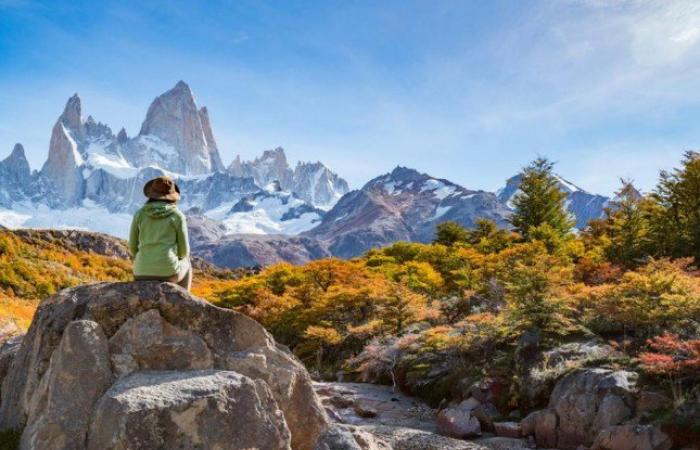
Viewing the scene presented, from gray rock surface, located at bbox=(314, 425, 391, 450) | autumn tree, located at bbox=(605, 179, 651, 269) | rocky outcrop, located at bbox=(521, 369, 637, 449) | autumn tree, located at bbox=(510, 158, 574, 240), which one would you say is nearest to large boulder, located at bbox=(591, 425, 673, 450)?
rocky outcrop, located at bbox=(521, 369, 637, 449)

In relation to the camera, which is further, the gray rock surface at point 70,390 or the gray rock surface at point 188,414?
the gray rock surface at point 70,390

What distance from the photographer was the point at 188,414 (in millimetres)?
5852

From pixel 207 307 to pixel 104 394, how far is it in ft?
5.53

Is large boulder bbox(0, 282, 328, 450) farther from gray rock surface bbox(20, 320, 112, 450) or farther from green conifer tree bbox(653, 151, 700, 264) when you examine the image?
green conifer tree bbox(653, 151, 700, 264)

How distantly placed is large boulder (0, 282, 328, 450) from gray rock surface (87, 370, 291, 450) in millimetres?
12

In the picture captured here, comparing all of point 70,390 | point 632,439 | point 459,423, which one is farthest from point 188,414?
point 459,423

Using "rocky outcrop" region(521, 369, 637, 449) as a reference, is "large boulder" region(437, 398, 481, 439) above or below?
below

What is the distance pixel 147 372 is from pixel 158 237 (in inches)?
69.8

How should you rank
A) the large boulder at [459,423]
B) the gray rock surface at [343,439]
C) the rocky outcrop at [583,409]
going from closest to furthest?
the gray rock surface at [343,439] → the rocky outcrop at [583,409] → the large boulder at [459,423]

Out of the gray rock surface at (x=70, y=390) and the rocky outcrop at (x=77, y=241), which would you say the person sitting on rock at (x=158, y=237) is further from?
the rocky outcrop at (x=77, y=241)

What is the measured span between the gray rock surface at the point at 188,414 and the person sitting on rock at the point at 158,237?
1.45 meters

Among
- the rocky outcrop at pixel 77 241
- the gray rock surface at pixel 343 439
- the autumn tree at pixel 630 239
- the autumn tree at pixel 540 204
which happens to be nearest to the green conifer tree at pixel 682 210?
the autumn tree at pixel 630 239

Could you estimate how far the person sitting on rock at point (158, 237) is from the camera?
283 inches

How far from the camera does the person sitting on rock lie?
7.20m
